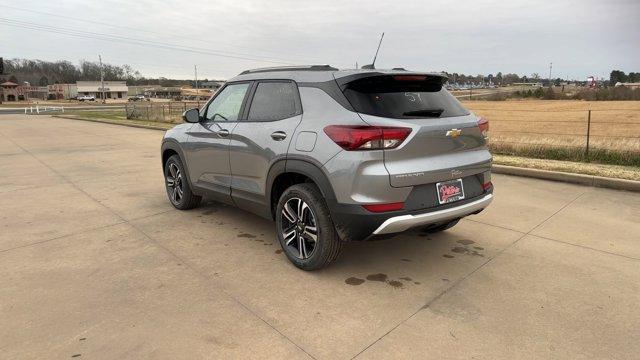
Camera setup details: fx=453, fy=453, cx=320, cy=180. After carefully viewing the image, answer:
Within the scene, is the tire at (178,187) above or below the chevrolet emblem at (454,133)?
below

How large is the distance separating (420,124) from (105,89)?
129534 mm

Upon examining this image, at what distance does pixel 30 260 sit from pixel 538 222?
17.5ft

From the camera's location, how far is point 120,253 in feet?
14.4

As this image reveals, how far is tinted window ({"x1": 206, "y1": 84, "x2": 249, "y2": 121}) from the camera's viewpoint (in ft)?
15.4

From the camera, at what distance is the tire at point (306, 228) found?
11.9 ft

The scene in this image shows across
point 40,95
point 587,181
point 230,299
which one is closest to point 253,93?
point 230,299

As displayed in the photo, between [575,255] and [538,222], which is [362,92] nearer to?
[575,255]

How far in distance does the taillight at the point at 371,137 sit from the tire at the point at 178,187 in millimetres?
2901

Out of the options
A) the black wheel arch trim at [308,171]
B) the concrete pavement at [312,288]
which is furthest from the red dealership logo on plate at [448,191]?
the black wheel arch trim at [308,171]

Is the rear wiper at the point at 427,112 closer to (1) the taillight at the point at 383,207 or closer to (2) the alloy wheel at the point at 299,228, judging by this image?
(1) the taillight at the point at 383,207

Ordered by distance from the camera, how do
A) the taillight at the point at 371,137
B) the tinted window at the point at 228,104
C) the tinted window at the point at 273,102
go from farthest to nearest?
the tinted window at the point at 228,104
the tinted window at the point at 273,102
the taillight at the point at 371,137

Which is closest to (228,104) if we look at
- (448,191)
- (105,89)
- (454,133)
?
(454,133)

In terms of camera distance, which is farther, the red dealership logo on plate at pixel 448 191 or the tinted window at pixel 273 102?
the tinted window at pixel 273 102

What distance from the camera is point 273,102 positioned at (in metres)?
4.22
